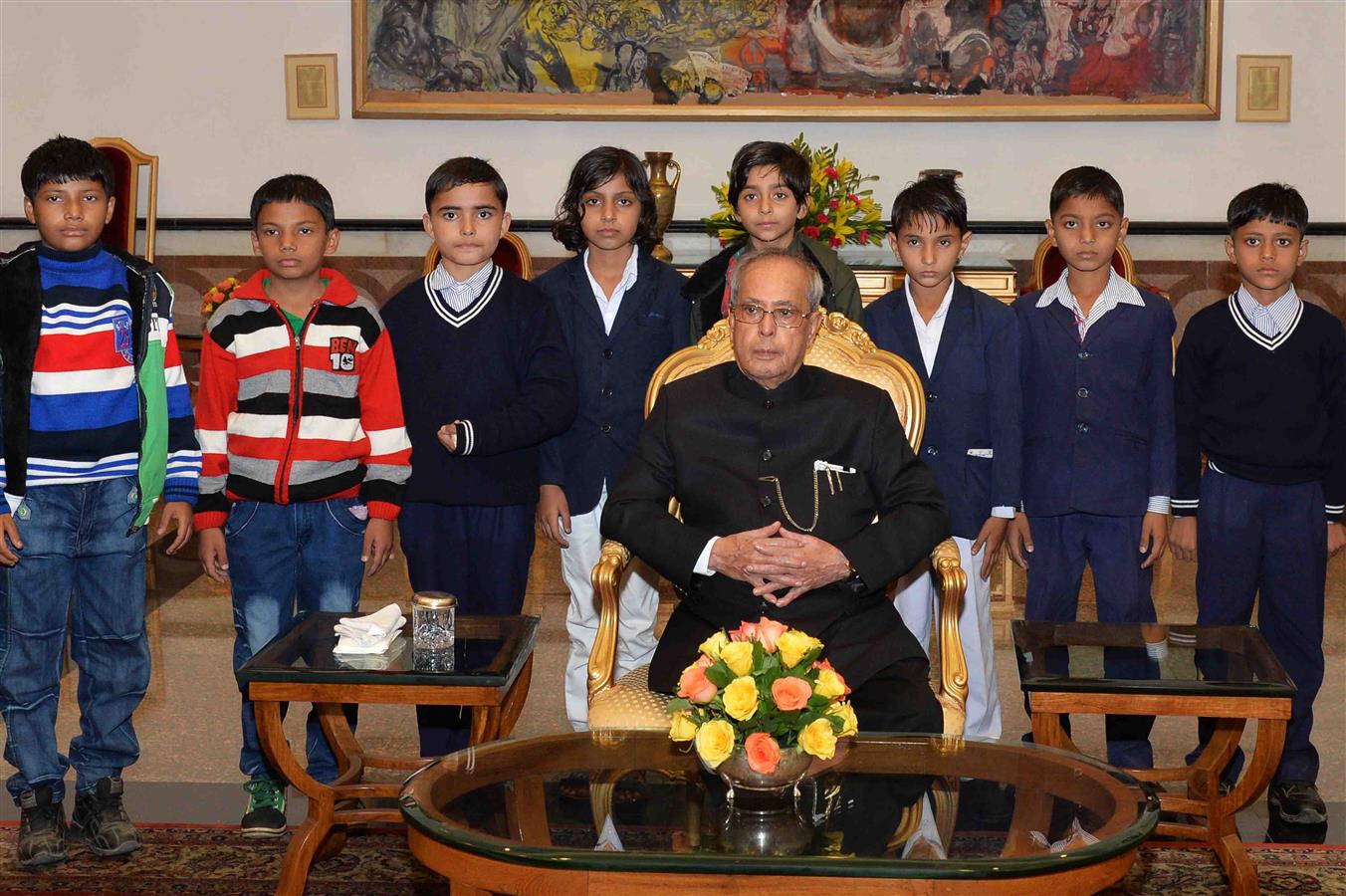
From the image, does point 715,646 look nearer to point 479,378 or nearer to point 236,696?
point 479,378

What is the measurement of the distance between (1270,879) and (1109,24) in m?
5.63

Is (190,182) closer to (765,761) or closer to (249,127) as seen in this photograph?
(249,127)

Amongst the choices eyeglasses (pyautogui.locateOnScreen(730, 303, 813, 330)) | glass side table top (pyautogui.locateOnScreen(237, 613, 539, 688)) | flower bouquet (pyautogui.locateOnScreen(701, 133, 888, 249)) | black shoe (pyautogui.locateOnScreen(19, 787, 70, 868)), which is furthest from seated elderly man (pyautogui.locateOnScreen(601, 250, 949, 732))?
flower bouquet (pyautogui.locateOnScreen(701, 133, 888, 249))

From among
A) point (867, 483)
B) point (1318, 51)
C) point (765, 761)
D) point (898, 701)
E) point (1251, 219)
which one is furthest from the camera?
point (1318, 51)

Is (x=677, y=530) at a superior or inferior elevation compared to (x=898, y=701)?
superior

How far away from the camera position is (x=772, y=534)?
3291 millimetres

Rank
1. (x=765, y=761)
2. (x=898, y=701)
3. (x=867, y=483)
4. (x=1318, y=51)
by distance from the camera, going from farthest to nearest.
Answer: (x=1318, y=51), (x=867, y=483), (x=898, y=701), (x=765, y=761)

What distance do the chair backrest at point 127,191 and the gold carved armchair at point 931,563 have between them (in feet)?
16.9

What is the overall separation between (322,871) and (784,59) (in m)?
5.74

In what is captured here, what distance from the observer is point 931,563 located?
3.55 m

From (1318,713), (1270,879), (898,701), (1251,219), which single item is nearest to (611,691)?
(898,701)

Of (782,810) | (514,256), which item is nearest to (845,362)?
(782,810)

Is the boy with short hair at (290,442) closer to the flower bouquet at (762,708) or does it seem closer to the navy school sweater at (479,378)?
the navy school sweater at (479,378)

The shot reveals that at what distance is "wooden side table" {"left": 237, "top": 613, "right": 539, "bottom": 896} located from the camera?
3102 millimetres
